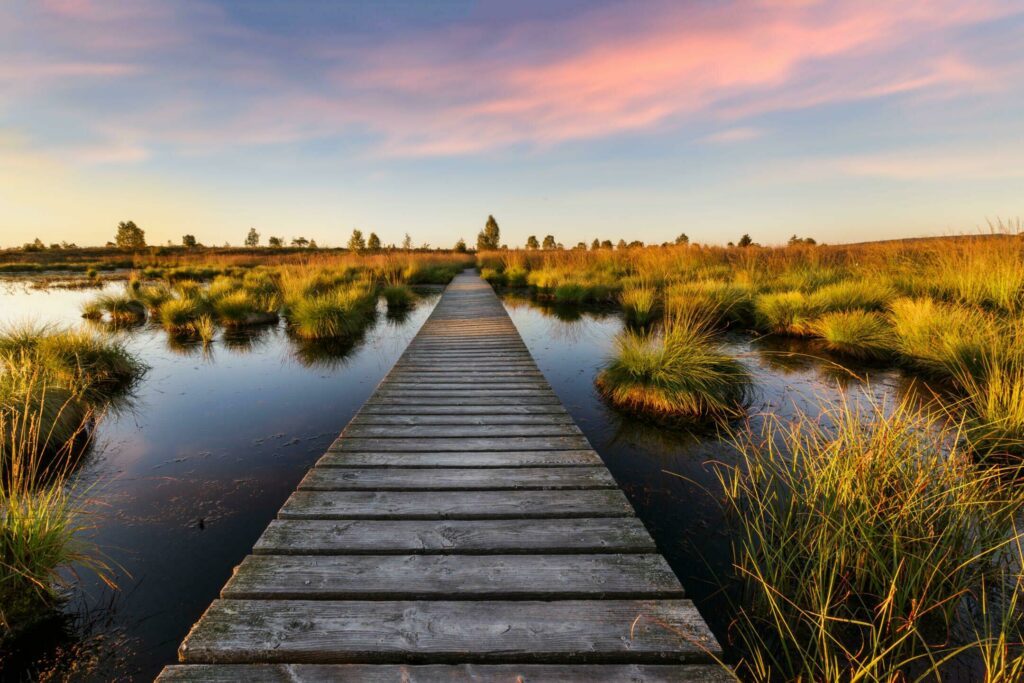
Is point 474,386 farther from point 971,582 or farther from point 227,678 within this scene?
point 971,582

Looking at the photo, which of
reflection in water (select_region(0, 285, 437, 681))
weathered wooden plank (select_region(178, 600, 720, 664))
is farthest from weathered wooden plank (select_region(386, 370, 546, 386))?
weathered wooden plank (select_region(178, 600, 720, 664))

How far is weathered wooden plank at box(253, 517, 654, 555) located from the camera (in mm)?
2006

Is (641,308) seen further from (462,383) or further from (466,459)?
(466,459)

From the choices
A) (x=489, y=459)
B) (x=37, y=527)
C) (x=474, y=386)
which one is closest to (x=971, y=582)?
(x=489, y=459)

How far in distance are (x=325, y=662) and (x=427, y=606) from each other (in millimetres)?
390

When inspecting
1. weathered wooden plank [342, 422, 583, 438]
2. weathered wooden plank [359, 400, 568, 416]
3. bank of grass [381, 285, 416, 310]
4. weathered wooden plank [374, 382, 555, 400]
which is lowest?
weathered wooden plank [342, 422, 583, 438]

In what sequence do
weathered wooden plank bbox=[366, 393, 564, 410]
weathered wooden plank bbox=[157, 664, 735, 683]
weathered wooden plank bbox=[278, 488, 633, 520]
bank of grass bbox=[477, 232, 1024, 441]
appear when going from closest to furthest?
weathered wooden plank bbox=[157, 664, 735, 683]
weathered wooden plank bbox=[278, 488, 633, 520]
weathered wooden plank bbox=[366, 393, 564, 410]
bank of grass bbox=[477, 232, 1024, 441]

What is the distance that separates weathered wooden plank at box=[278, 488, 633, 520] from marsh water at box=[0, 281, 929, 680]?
0.69 meters

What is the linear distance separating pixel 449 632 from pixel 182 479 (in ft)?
10.9

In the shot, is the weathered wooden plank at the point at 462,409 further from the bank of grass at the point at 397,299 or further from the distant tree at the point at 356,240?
the distant tree at the point at 356,240

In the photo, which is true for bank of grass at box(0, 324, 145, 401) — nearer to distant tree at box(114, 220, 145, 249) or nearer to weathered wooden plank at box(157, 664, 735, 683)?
weathered wooden plank at box(157, 664, 735, 683)

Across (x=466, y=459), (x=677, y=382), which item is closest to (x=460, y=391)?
(x=466, y=459)

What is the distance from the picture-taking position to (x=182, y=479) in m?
3.55

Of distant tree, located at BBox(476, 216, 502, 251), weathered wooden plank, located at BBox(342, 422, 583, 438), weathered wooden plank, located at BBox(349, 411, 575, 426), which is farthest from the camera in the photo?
distant tree, located at BBox(476, 216, 502, 251)
